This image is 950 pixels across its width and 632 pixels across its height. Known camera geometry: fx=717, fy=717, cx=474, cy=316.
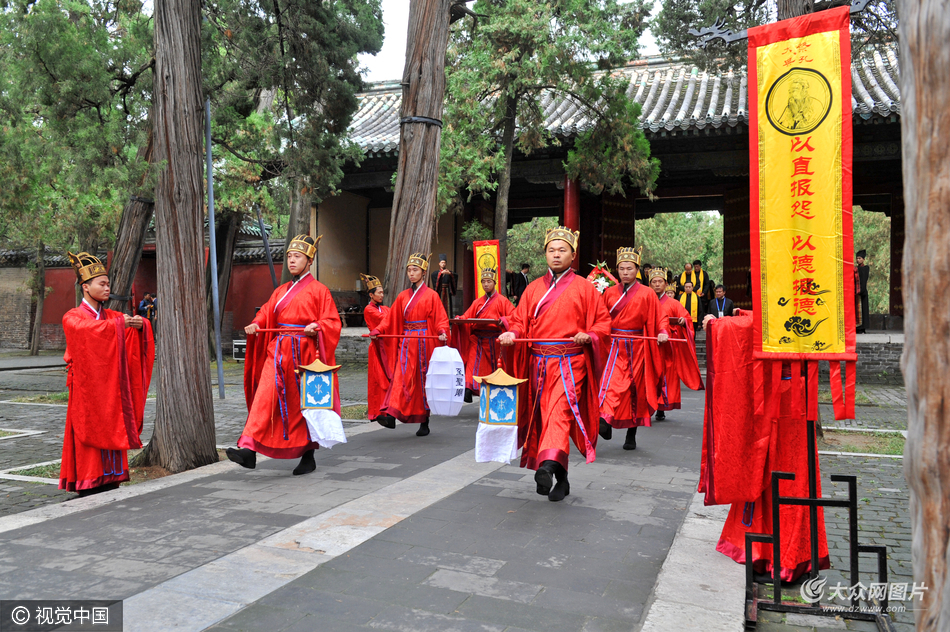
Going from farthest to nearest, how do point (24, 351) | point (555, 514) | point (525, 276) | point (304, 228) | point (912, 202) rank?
point (24, 351), point (525, 276), point (304, 228), point (555, 514), point (912, 202)

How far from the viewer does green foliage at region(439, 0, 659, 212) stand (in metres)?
9.92

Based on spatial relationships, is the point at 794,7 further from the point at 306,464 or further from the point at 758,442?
the point at 306,464

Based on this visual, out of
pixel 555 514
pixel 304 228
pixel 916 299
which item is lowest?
pixel 555 514

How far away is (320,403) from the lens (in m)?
5.23

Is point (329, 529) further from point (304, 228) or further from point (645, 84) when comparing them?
point (645, 84)

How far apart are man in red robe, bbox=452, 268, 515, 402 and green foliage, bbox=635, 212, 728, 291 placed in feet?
66.8

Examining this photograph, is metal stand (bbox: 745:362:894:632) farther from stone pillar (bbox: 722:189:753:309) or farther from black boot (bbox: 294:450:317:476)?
stone pillar (bbox: 722:189:753:309)

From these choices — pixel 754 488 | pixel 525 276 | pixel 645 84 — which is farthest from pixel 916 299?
pixel 645 84

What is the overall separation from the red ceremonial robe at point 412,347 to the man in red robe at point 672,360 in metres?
2.38

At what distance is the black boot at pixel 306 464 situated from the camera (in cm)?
532

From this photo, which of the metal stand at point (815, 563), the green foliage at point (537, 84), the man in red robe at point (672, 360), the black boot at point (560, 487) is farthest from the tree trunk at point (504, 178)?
the metal stand at point (815, 563)

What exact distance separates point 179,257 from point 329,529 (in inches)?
108

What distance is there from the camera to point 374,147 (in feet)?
46.3

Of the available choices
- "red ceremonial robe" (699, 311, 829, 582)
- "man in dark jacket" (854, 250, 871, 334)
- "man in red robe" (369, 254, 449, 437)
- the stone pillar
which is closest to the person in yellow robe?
the stone pillar
